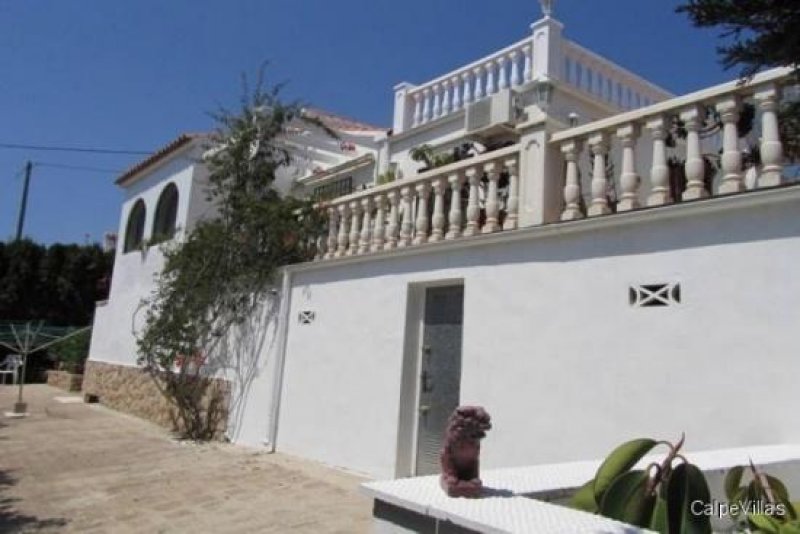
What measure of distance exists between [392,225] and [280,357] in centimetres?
265

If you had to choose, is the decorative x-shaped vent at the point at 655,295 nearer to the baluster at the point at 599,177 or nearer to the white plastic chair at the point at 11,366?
the baluster at the point at 599,177

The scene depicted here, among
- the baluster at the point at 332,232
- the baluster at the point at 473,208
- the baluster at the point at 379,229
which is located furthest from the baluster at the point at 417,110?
the baluster at the point at 473,208

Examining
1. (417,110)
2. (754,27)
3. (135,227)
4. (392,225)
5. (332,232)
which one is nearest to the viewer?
(754,27)

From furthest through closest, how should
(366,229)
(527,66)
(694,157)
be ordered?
(527,66) → (366,229) → (694,157)

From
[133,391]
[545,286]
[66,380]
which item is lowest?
[66,380]

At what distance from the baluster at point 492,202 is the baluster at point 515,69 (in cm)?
307

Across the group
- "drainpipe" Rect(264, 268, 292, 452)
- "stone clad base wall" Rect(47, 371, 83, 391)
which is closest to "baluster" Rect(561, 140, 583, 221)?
"drainpipe" Rect(264, 268, 292, 452)

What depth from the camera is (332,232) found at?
8.14 meters

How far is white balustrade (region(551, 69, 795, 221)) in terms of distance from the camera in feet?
13.4

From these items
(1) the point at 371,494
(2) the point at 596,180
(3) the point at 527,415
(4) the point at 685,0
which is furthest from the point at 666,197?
(1) the point at 371,494

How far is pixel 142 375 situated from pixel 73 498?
279 inches

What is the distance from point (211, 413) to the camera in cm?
968

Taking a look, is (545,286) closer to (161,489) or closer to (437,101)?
(161,489)

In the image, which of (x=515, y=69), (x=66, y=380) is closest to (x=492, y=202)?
(x=515, y=69)
